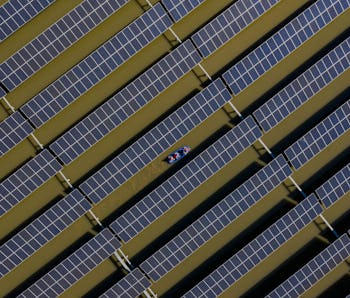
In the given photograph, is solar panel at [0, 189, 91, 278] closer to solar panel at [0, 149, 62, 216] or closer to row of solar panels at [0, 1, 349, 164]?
solar panel at [0, 149, 62, 216]

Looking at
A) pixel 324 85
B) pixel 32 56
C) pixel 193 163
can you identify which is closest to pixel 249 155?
pixel 193 163

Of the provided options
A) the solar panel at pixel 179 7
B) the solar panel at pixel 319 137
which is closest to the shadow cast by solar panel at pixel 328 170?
the solar panel at pixel 319 137

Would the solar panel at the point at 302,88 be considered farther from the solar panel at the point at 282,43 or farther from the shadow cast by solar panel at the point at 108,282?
the shadow cast by solar panel at the point at 108,282

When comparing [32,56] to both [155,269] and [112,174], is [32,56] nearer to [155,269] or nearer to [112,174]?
[112,174]

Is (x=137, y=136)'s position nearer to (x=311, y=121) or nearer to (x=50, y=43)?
(x=50, y=43)

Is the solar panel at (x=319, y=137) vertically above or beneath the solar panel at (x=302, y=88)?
beneath

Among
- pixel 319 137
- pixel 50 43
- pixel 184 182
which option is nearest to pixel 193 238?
pixel 184 182
